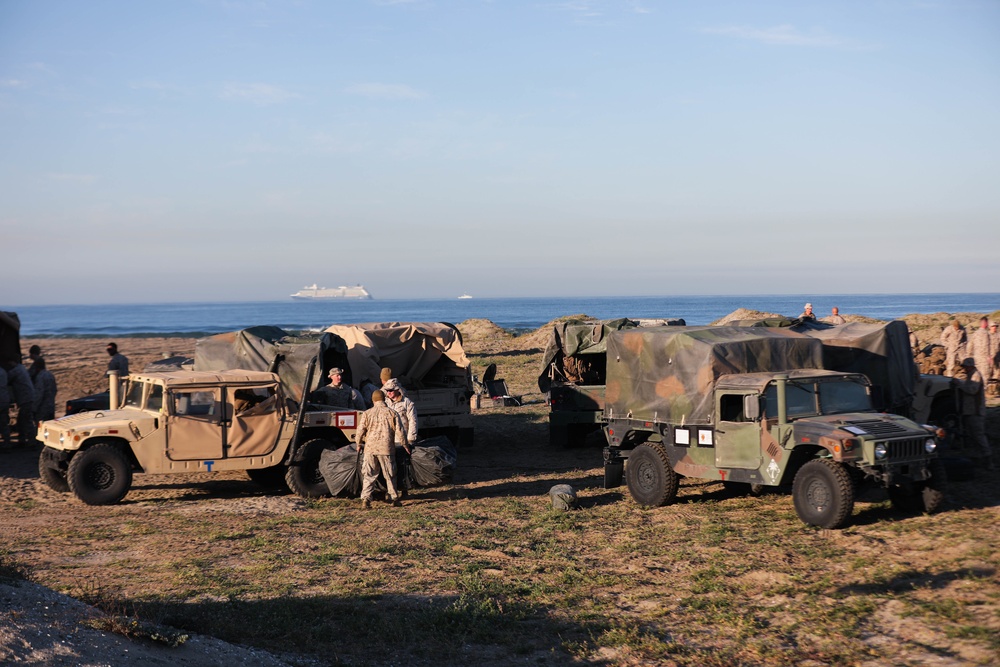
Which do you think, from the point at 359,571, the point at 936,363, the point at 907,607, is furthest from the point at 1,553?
the point at 936,363

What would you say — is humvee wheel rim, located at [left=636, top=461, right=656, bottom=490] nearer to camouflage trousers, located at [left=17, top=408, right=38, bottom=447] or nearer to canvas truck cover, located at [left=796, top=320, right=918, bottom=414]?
canvas truck cover, located at [left=796, top=320, right=918, bottom=414]

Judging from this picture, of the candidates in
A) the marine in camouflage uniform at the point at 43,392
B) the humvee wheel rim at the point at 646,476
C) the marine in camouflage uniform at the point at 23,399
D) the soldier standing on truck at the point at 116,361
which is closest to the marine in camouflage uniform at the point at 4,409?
the marine in camouflage uniform at the point at 23,399

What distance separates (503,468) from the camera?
52.5ft

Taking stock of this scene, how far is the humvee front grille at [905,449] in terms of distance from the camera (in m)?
10.2

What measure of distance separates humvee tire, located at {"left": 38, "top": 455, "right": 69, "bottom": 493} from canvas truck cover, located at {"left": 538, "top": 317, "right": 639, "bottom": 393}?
27.2 feet

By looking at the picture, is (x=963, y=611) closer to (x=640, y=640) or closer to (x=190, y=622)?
(x=640, y=640)

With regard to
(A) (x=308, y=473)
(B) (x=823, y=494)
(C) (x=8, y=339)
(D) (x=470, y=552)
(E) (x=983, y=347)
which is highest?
(C) (x=8, y=339)

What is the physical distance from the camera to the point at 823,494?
1054 centimetres

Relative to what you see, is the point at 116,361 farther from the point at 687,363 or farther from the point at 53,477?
the point at 687,363

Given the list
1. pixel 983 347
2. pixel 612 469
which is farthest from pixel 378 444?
pixel 983 347

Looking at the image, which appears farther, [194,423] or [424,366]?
[424,366]

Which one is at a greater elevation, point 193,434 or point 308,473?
point 193,434

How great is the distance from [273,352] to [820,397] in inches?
358

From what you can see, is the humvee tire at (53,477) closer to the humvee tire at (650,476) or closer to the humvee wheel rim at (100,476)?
the humvee wheel rim at (100,476)
